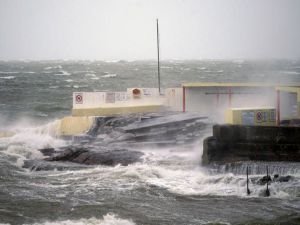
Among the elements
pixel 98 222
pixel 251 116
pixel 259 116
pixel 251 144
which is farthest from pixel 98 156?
pixel 98 222

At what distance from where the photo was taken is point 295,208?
54.9 ft

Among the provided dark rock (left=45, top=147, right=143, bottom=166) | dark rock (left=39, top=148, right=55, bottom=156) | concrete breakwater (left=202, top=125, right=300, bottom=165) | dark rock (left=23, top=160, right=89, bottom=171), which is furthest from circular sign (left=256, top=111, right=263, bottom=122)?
dark rock (left=39, top=148, right=55, bottom=156)

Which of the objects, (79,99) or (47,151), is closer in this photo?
(47,151)

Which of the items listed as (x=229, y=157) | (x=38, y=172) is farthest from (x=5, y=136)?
(x=229, y=157)

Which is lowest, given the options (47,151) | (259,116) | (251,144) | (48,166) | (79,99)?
(48,166)

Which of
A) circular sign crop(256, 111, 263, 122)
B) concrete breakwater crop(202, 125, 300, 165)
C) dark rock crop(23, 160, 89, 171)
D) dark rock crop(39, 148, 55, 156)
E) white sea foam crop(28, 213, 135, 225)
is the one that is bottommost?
white sea foam crop(28, 213, 135, 225)

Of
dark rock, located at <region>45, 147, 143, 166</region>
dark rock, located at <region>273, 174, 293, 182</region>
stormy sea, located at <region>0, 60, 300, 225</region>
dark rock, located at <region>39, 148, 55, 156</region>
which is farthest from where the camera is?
dark rock, located at <region>39, 148, 55, 156</region>

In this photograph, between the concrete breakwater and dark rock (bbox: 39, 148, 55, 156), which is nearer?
the concrete breakwater

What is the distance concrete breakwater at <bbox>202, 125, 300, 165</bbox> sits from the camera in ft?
67.9

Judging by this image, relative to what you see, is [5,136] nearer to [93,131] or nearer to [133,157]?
[93,131]

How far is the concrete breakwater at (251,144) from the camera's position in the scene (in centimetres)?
2070

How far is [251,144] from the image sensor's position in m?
21.1

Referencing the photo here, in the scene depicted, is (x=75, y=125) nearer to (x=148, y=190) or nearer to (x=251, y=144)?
(x=148, y=190)

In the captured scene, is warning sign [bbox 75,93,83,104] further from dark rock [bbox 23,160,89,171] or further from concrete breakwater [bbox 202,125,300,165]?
concrete breakwater [bbox 202,125,300,165]
